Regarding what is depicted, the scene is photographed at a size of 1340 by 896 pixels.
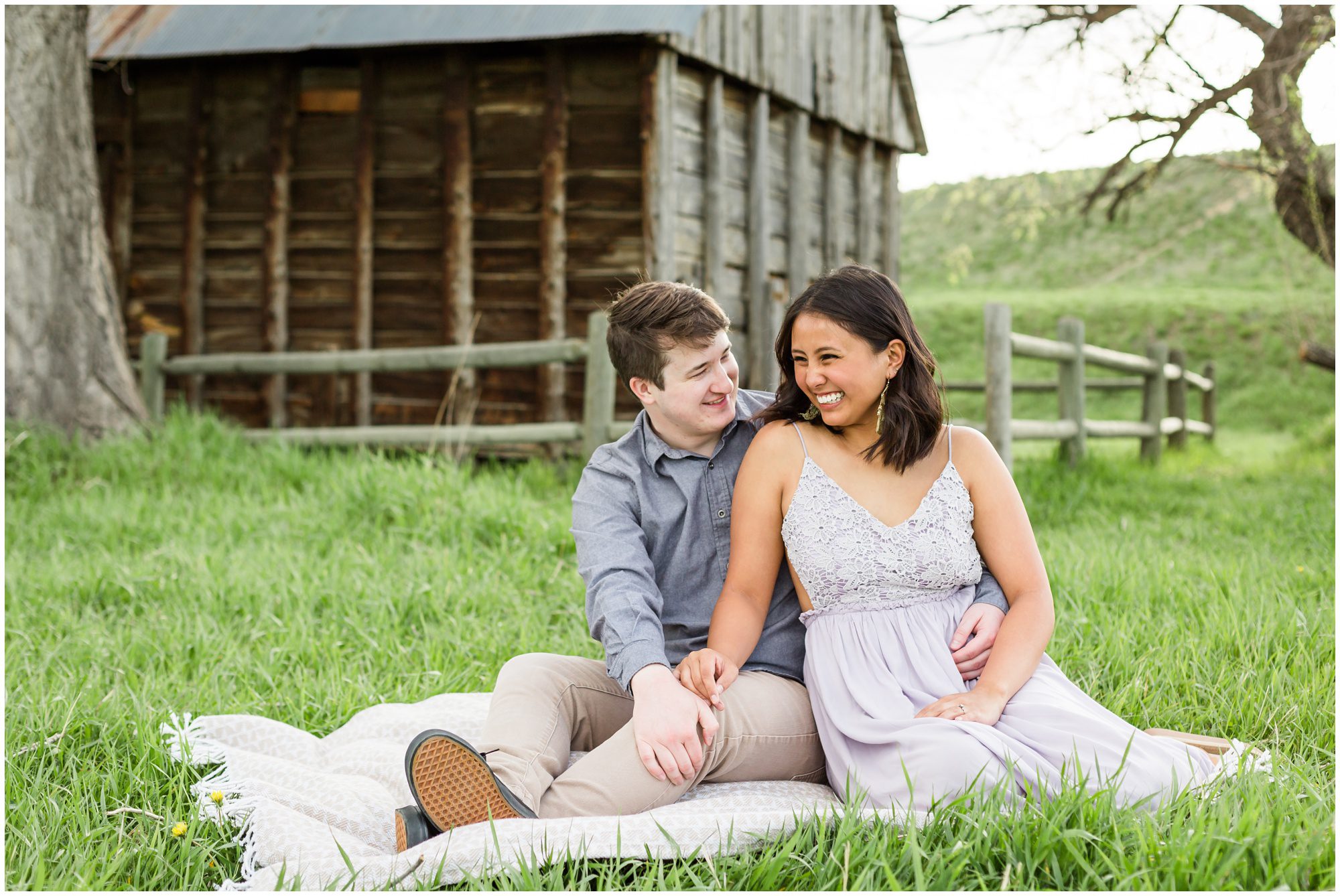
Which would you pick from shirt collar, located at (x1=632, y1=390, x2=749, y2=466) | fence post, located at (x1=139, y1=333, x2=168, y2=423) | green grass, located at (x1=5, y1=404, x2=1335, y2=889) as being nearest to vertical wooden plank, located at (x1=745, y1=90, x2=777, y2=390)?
green grass, located at (x1=5, y1=404, x2=1335, y2=889)

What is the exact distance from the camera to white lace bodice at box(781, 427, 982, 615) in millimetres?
2311

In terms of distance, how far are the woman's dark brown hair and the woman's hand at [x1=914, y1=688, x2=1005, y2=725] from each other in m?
0.51

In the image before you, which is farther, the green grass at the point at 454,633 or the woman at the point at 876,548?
the woman at the point at 876,548

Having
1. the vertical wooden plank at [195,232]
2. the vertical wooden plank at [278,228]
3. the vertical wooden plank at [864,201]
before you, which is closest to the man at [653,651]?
the vertical wooden plank at [278,228]

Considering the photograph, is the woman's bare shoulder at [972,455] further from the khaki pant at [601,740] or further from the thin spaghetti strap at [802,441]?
the khaki pant at [601,740]

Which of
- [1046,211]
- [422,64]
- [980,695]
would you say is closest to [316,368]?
[422,64]

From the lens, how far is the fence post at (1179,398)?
37.3 feet

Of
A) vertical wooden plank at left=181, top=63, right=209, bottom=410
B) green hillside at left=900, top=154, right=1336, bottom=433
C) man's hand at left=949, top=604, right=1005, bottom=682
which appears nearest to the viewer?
man's hand at left=949, top=604, right=1005, bottom=682

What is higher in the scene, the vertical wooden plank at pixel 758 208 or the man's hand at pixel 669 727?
the vertical wooden plank at pixel 758 208

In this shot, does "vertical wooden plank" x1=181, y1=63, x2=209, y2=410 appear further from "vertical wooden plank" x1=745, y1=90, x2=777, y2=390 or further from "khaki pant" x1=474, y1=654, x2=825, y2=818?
"khaki pant" x1=474, y1=654, x2=825, y2=818

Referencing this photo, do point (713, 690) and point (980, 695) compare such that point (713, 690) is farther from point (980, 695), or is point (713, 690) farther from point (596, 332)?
point (596, 332)

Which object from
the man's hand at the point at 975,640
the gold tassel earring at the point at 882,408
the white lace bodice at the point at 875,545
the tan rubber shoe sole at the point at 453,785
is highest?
the gold tassel earring at the point at 882,408

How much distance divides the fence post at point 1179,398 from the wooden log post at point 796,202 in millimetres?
4917

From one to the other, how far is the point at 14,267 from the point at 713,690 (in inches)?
221
